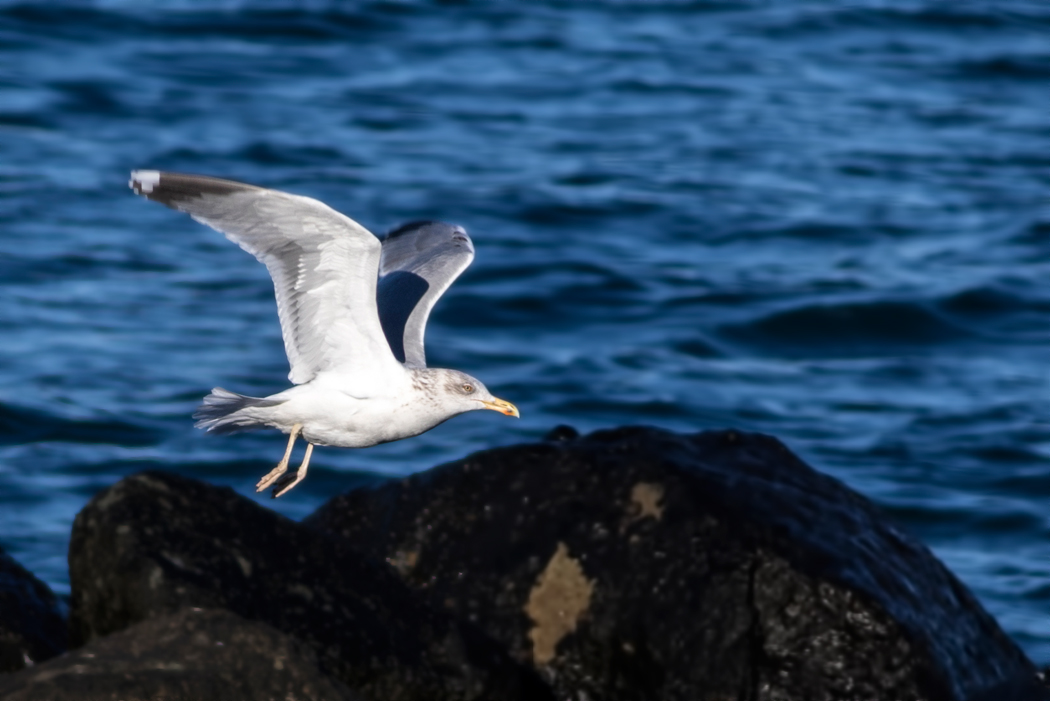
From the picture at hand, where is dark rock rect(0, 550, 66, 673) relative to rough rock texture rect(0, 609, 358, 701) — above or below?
below

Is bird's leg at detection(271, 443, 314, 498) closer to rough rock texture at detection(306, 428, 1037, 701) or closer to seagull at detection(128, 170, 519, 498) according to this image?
seagull at detection(128, 170, 519, 498)

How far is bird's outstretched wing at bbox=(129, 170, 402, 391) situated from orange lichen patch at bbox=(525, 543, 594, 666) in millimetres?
1311

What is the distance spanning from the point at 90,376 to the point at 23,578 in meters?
5.42

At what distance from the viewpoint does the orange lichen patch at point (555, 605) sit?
5.84 metres

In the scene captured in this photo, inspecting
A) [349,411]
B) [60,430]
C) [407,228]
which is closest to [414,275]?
[407,228]

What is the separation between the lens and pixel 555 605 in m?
5.86

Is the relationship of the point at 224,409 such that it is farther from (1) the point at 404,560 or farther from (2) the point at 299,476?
(1) the point at 404,560

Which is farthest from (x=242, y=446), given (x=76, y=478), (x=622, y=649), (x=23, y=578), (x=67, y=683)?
(x=67, y=683)

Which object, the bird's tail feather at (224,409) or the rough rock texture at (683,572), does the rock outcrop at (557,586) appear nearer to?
the rough rock texture at (683,572)

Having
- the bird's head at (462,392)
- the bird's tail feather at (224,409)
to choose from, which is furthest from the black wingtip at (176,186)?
the bird's head at (462,392)

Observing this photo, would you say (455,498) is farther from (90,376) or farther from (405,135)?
(405,135)

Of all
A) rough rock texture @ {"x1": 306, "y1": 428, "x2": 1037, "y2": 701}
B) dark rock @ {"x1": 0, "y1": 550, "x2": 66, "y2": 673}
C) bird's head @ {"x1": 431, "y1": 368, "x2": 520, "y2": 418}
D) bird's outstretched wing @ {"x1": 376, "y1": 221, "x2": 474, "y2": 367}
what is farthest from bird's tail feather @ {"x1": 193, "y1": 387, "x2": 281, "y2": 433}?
dark rock @ {"x1": 0, "y1": 550, "x2": 66, "y2": 673}

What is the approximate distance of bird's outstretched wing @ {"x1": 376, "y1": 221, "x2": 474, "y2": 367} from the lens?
7367mm

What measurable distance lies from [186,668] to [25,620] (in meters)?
1.51
